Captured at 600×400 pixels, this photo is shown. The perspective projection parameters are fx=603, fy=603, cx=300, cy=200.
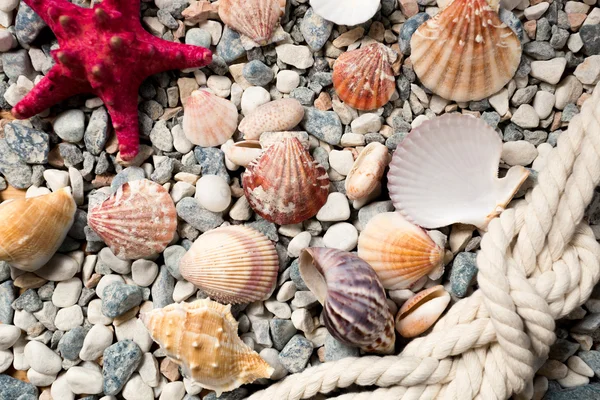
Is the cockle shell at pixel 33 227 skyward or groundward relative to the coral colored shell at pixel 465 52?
groundward

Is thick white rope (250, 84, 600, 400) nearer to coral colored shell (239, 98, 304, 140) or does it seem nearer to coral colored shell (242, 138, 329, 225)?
coral colored shell (242, 138, 329, 225)

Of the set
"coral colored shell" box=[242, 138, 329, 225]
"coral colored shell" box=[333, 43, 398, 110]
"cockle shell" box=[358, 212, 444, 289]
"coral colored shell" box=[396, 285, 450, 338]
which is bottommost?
"coral colored shell" box=[396, 285, 450, 338]

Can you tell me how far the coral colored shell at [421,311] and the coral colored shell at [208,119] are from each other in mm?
408

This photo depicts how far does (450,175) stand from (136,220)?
51 cm

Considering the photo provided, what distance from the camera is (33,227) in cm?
94

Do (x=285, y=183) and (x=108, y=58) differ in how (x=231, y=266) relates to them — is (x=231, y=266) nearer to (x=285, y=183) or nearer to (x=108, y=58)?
(x=285, y=183)

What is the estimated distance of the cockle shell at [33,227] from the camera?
3.06 ft

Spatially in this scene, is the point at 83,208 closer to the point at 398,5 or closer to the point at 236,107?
the point at 236,107

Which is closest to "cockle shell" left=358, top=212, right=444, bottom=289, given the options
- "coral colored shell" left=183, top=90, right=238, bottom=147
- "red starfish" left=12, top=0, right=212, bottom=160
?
"coral colored shell" left=183, top=90, right=238, bottom=147

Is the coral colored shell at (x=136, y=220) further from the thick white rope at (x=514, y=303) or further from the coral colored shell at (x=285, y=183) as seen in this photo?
the thick white rope at (x=514, y=303)

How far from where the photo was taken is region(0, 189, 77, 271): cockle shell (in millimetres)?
933

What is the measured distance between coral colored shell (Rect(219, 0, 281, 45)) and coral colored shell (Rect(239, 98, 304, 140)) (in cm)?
12

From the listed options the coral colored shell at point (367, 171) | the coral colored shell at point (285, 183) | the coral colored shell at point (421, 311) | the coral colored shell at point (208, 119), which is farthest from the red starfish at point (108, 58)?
the coral colored shell at point (421, 311)

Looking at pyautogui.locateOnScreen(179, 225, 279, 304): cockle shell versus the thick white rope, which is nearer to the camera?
the thick white rope
